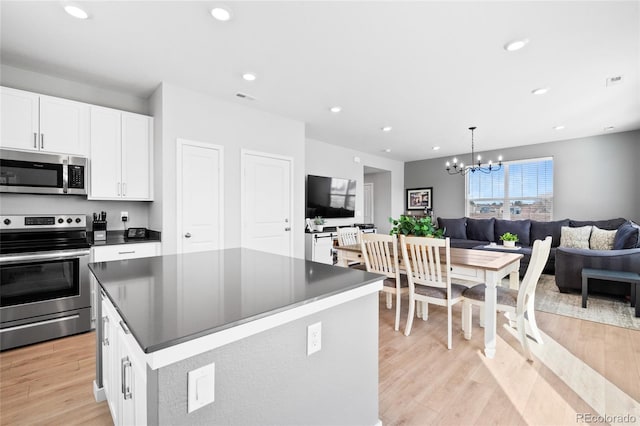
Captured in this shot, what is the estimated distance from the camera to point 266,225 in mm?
4102

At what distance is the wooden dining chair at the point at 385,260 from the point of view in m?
2.83

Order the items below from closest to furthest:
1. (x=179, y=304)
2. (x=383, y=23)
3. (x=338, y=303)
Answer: (x=179, y=304), (x=338, y=303), (x=383, y=23)

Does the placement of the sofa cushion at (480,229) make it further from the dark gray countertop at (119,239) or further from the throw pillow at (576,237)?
the dark gray countertop at (119,239)

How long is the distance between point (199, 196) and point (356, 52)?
7.48 ft

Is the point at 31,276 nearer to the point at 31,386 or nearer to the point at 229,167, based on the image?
the point at 31,386

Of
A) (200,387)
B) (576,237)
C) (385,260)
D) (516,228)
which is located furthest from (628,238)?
(200,387)

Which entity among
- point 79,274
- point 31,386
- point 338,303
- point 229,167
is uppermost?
point 229,167

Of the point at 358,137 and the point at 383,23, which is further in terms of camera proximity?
the point at 358,137

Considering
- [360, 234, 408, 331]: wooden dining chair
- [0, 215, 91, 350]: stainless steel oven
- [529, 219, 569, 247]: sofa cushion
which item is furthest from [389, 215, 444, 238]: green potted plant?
[529, 219, 569, 247]: sofa cushion

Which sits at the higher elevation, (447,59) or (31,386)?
(447,59)

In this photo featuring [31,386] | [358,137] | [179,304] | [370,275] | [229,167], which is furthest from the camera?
[358,137]

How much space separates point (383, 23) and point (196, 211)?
8.73 ft

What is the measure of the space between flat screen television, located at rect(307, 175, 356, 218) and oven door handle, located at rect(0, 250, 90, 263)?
139 inches

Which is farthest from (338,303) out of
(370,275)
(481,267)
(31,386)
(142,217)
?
(142,217)
